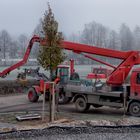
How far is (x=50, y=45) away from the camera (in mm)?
15672

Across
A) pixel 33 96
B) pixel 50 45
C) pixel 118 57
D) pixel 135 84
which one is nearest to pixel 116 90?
pixel 135 84

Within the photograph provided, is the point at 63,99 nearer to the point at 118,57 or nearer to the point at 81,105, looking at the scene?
the point at 81,105

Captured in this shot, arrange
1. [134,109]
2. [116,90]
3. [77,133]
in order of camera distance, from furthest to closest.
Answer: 1. [116,90]
2. [134,109]
3. [77,133]

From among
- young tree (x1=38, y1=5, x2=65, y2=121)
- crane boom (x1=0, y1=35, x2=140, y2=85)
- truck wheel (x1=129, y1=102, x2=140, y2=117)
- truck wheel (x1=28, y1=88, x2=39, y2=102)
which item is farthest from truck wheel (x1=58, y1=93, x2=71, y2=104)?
young tree (x1=38, y1=5, x2=65, y2=121)

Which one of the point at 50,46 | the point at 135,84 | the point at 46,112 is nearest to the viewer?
the point at 50,46

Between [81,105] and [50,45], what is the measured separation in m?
6.10

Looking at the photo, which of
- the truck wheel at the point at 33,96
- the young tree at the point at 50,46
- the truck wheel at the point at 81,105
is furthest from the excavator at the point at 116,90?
the truck wheel at the point at 33,96

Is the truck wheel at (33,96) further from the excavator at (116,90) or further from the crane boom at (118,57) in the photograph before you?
the crane boom at (118,57)

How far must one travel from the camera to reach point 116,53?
2167cm

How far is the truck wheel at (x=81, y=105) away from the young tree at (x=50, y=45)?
5.41m

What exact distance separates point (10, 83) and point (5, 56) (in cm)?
2074

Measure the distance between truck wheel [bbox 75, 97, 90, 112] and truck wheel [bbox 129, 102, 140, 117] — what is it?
268 cm

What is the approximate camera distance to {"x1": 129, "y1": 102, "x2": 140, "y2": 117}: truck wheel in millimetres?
18578

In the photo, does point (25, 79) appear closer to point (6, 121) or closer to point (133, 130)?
point (6, 121)
